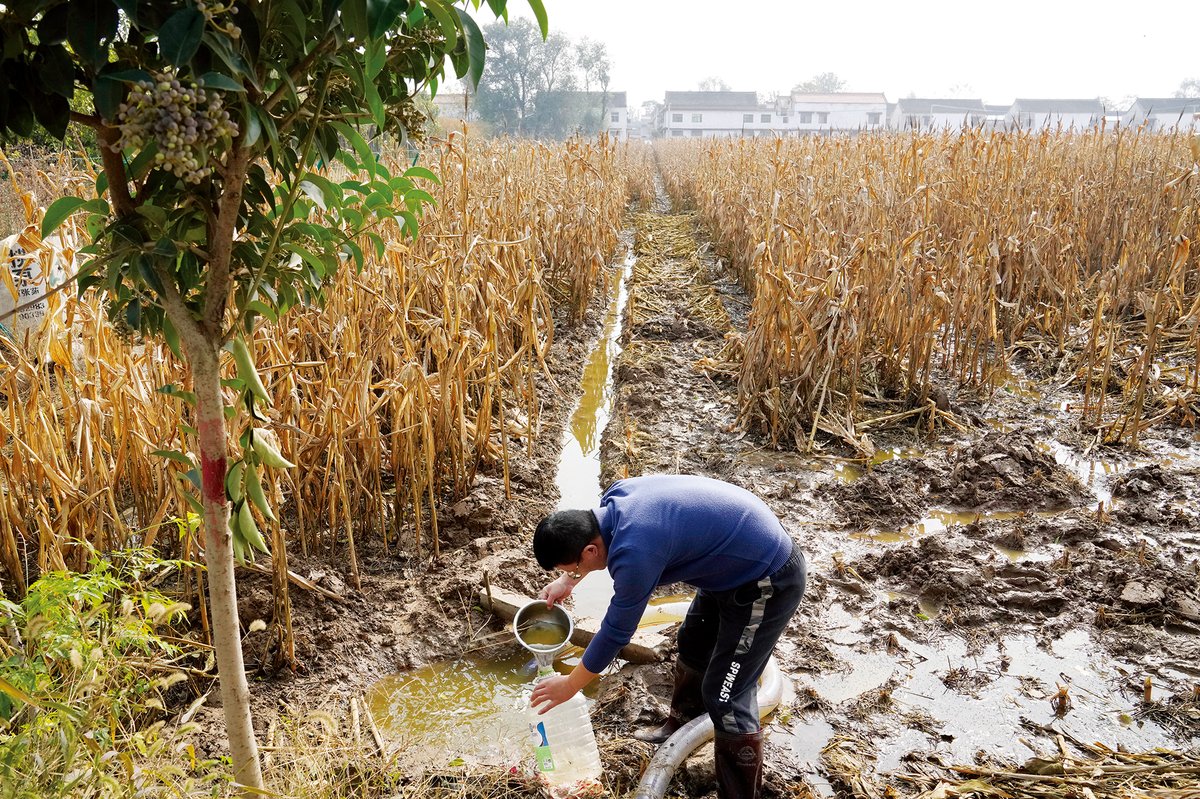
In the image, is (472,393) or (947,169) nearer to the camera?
(472,393)

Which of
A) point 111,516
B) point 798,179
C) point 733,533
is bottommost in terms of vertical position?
point 111,516

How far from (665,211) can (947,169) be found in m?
10.2

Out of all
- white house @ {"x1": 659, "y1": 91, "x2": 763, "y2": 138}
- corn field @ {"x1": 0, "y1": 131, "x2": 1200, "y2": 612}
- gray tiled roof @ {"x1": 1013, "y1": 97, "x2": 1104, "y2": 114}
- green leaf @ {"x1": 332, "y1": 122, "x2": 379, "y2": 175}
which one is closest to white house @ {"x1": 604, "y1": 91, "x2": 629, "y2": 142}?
white house @ {"x1": 659, "y1": 91, "x2": 763, "y2": 138}

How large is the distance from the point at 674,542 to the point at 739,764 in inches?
27.5

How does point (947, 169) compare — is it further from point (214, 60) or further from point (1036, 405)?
point (214, 60)

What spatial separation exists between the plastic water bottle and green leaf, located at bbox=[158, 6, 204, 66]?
1.85 meters

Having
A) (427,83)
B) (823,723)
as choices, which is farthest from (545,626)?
(427,83)

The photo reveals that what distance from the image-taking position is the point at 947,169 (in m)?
7.66

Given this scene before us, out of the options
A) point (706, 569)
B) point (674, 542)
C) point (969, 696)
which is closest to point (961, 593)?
point (969, 696)

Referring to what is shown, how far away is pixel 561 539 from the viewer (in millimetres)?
2070

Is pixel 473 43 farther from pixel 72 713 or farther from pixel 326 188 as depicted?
pixel 72 713

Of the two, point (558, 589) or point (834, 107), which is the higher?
point (834, 107)

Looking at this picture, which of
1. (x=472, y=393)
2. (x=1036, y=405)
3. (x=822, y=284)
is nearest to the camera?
(x=472, y=393)

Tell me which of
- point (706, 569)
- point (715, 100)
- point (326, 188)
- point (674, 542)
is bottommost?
point (706, 569)
